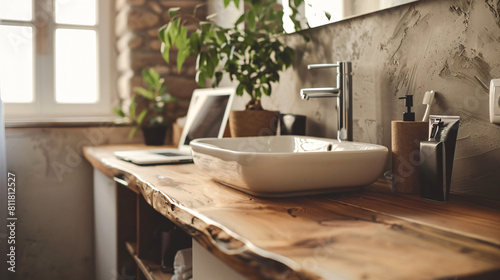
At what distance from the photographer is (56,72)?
99.5 inches

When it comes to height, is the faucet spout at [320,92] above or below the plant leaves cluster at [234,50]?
below

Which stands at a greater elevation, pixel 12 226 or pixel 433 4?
pixel 433 4

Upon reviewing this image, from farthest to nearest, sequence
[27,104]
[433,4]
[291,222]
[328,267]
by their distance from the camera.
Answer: [27,104] → [433,4] → [291,222] → [328,267]

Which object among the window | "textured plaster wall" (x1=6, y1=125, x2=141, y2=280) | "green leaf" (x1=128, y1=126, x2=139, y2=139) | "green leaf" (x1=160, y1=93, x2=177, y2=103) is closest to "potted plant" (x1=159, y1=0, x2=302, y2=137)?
"green leaf" (x1=160, y1=93, x2=177, y2=103)

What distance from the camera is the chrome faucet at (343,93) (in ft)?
3.98

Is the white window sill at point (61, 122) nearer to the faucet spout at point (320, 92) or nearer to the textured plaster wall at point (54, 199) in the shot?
the textured plaster wall at point (54, 199)

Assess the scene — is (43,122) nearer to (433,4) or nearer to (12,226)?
(12,226)

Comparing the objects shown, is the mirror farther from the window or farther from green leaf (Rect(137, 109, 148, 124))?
the window

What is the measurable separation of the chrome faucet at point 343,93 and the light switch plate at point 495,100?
40cm

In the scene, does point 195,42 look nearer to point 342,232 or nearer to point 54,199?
point 342,232

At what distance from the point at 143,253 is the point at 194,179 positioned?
55 cm

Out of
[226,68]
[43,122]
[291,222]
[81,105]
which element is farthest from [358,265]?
[81,105]

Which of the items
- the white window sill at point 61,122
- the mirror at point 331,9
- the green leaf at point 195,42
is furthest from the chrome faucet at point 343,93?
A: the white window sill at point 61,122

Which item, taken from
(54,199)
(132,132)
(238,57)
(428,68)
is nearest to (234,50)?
(238,57)
